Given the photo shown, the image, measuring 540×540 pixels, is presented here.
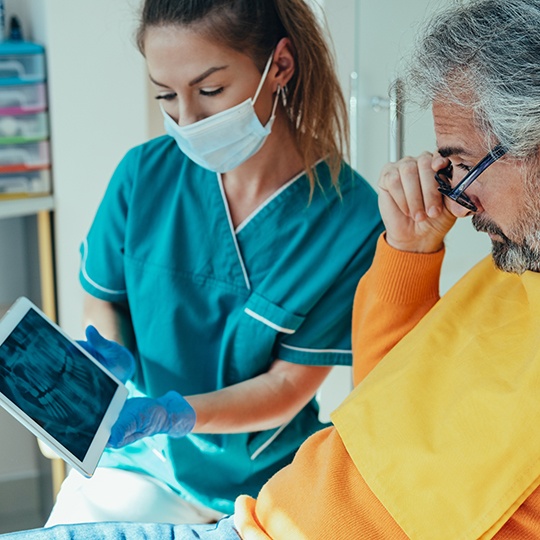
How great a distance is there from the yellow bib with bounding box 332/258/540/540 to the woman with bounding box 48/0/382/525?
10.7 inches

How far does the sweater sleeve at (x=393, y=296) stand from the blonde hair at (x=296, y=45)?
0.22 meters

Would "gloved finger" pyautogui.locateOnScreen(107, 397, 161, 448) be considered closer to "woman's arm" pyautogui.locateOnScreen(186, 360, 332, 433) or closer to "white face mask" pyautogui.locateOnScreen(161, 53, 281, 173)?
"woman's arm" pyautogui.locateOnScreen(186, 360, 332, 433)

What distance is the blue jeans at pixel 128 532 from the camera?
115cm

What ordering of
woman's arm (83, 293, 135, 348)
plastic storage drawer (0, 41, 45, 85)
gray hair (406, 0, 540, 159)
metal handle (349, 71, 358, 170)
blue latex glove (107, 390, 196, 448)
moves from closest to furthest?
gray hair (406, 0, 540, 159), blue latex glove (107, 390, 196, 448), woman's arm (83, 293, 135, 348), plastic storage drawer (0, 41, 45, 85), metal handle (349, 71, 358, 170)

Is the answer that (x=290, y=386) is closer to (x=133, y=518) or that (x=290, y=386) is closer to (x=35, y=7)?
(x=133, y=518)

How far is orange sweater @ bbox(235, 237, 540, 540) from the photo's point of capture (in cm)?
107

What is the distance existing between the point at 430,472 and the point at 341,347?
1.49 ft

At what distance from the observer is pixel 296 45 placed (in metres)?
1.42

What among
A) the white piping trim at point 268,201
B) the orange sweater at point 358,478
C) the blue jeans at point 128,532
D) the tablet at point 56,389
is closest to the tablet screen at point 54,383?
the tablet at point 56,389

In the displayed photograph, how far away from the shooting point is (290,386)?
145 centimetres

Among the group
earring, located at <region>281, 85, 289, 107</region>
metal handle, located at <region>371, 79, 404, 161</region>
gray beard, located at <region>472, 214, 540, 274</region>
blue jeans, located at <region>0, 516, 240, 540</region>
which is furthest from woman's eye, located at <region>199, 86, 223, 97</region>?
blue jeans, located at <region>0, 516, 240, 540</region>

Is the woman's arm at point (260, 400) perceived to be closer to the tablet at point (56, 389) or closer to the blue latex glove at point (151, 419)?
the blue latex glove at point (151, 419)

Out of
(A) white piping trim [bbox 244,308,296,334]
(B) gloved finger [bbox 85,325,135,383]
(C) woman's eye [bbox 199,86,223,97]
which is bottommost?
(B) gloved finger [bbox 85,325,135,383]

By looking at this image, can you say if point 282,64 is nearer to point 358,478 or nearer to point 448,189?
point 448,189
